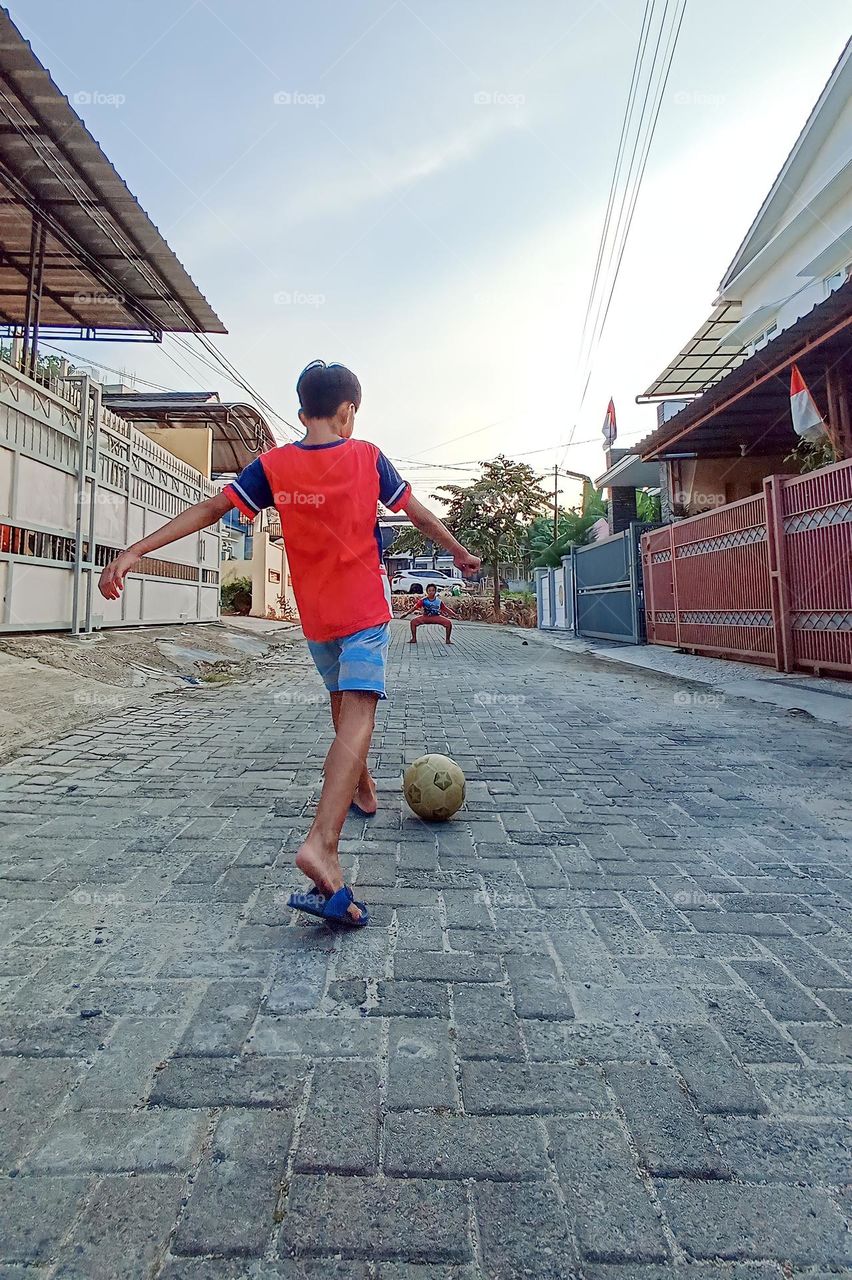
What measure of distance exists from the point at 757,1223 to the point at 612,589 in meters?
14.8

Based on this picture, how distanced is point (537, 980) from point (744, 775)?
268 centimetres

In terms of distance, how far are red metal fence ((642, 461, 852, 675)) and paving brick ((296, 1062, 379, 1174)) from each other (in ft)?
22.8

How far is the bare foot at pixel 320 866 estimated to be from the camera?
79.9 inches

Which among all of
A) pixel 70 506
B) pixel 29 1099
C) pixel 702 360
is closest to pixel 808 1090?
pixel 29 1099

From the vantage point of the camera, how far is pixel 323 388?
7.82ft

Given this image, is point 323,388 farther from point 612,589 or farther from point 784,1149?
point 612,589

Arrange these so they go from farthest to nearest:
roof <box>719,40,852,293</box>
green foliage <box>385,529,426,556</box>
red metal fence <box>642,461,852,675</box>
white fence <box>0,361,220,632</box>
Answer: green foliage <box>385,529,426,556</box> → roof <box>719,40,852,293</box> → white fence <box>0,361,220,632</box> → red metal fence <box>642,461,852,675</box>

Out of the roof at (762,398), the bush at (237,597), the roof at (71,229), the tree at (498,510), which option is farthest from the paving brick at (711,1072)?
the tree at (498,510)

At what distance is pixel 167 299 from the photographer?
10.4m

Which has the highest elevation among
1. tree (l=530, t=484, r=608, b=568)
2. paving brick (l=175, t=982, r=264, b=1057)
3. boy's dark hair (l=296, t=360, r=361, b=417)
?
tree (l=530, t=484, r=608, b=568)

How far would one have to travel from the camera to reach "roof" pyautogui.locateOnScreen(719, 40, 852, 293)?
10797mm

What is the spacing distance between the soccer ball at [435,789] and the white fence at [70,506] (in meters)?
5.76

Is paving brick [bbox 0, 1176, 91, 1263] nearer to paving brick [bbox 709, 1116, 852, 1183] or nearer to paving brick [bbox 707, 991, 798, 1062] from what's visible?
paving brick [bbox 709, 1116, 852, 1183]

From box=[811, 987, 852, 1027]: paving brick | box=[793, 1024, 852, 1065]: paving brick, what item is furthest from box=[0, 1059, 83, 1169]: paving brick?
box=[811, 987, 852, 1027]: paving brick
